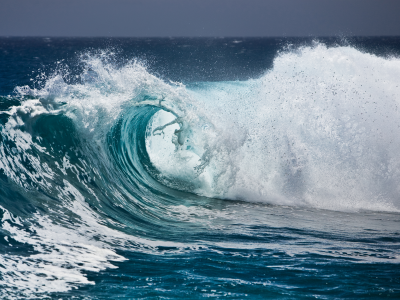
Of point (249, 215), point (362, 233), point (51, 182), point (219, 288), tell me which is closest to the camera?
point (219, 288)

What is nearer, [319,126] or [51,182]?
[51,182]

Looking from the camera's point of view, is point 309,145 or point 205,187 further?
point 309,145

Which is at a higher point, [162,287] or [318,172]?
[318,172]

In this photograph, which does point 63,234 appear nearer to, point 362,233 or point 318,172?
point 362,233

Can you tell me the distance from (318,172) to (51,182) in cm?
557

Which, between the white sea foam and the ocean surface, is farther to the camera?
the white sea foam

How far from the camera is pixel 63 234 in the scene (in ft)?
19.0

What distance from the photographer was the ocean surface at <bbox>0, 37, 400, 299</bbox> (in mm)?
4746

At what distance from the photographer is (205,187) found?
31.5 ft

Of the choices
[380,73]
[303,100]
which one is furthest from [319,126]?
[380,73]

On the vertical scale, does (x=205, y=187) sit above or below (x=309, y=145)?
below

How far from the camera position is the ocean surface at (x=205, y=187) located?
15.6ft

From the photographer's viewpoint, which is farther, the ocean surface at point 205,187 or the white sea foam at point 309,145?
the white sea foam at point 309,145

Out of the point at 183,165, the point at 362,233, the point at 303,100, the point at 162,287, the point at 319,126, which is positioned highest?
the point at 303,100
